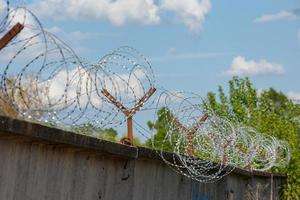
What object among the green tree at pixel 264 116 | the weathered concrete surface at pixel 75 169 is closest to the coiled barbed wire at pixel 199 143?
the weathered concrete surface at pixel 75 169

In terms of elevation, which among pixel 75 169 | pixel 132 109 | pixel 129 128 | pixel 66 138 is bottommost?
pixel 75 169

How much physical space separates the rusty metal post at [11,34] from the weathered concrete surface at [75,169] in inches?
25.7

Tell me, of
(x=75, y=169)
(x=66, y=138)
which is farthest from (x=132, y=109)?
(x=66, y=138)

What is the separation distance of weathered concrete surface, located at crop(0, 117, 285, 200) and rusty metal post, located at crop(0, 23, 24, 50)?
0.65 metres

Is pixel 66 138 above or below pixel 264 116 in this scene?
below

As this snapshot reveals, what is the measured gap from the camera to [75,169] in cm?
868

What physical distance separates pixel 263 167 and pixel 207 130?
24.8ft

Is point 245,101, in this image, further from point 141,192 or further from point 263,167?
point 141,192

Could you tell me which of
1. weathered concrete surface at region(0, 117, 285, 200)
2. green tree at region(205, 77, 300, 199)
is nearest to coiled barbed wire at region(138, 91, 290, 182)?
weathered concrete surface at region(0, 117, 285, 200)

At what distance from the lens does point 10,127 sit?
7.08m

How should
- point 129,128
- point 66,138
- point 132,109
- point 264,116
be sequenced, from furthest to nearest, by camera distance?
point 264,116
point 129,128
point 132,109
point 66,138

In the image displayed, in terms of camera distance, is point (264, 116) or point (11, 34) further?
point (264, 116)

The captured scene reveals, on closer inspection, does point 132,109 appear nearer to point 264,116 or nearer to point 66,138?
point 66,138

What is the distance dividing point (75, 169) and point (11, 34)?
7.40ft
